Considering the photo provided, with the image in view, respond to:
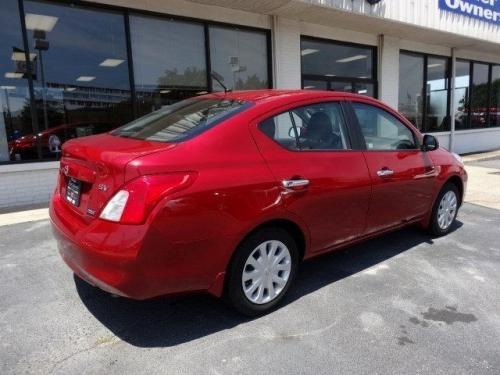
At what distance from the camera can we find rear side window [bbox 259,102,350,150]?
3.10 meters

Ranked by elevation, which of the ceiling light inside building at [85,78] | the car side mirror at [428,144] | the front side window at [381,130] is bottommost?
the car side mirror at [428,144]

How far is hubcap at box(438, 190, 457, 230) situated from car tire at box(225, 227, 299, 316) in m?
2.38

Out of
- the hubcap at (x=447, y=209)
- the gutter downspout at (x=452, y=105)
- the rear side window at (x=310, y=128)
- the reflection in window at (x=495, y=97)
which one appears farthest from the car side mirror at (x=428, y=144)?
the reflection in window at (x=495, y=97)

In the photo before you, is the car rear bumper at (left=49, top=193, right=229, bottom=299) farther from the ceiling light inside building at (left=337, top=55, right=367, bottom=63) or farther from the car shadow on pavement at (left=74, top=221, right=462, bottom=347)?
the ceiling light inside building at (left=337, top=55, right=367, bottom=63)

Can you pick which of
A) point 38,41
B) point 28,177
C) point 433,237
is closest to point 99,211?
point 433,237

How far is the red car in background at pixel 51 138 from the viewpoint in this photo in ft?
21.7

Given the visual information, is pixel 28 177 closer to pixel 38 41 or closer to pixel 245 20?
pixel 38 41

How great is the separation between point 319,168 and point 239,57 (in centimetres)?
601

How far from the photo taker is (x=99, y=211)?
8.28 feet

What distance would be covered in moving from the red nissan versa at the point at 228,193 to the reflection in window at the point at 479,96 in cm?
1222

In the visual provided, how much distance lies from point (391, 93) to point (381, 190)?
8352 mm

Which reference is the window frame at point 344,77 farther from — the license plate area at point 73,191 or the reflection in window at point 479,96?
the license plate area at point 73,191

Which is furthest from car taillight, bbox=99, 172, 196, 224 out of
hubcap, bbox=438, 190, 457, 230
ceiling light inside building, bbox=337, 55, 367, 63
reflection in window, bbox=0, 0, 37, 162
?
ceiling light inside building, bbox=337, 55, 367, 63

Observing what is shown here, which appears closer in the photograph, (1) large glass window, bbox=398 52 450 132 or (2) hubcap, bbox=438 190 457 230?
(2) hubcap, bbox=438 190 457 230
